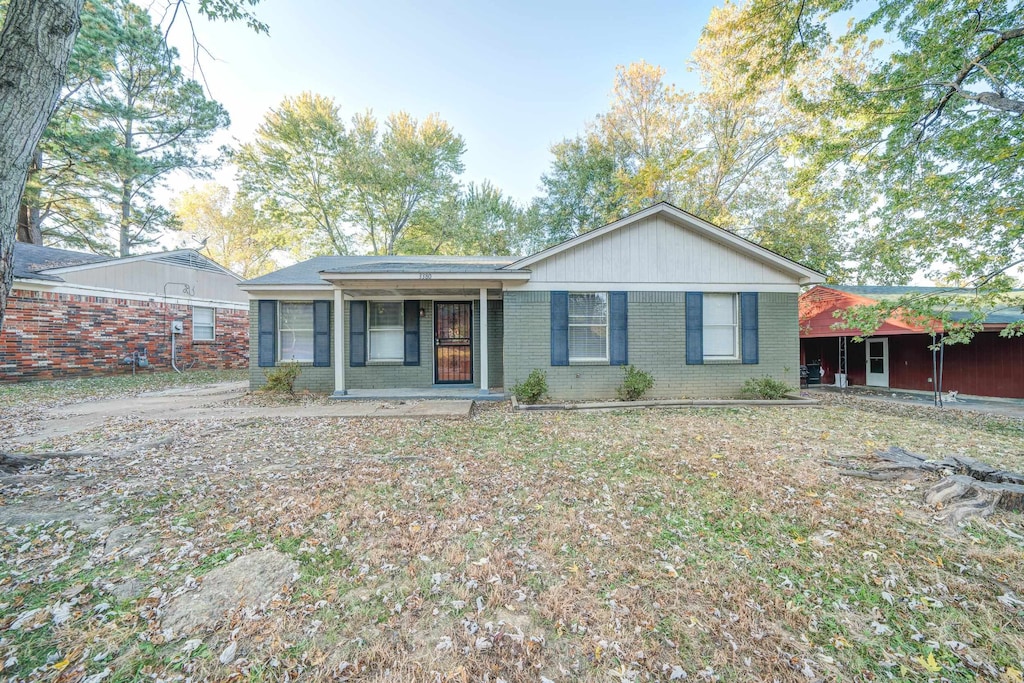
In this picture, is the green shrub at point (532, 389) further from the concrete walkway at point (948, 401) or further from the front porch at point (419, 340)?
the concrete walkway at point (948, 401)

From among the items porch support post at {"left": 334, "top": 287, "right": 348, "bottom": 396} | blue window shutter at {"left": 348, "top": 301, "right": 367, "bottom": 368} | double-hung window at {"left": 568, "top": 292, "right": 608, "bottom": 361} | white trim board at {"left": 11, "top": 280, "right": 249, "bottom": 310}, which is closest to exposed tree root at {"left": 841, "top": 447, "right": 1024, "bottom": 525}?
double-hung window at {"left": 568, "top": 292, "right": 608, "bottom": 361}

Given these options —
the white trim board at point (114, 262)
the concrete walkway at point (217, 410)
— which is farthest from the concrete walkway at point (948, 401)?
the white trim board at point (114, 262)

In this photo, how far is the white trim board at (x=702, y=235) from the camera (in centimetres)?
848

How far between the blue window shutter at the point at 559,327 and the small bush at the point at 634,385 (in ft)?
4.53

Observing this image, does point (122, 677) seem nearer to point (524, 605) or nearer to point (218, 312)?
point (524, 605)

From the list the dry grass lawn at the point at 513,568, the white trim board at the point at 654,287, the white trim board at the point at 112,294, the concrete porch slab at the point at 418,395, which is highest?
the white trim board at the point at 112,294

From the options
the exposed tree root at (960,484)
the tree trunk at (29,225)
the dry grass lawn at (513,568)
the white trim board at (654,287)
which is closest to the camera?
the dry grass lawn at (513,568)

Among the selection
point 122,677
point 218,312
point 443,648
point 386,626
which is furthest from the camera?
point 218,312

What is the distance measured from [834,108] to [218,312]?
20.8 meters

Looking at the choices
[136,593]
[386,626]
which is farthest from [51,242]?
[386,626]

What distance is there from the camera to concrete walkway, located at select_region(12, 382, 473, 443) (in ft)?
21.7

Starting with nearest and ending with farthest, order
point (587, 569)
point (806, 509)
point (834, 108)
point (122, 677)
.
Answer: point (122, 677)
point (587, 569)
point (806, 509)
point (834, 108)

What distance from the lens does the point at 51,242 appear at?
17.5 metres

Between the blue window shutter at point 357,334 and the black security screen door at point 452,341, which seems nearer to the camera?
the blue window shutter at point 357,334
